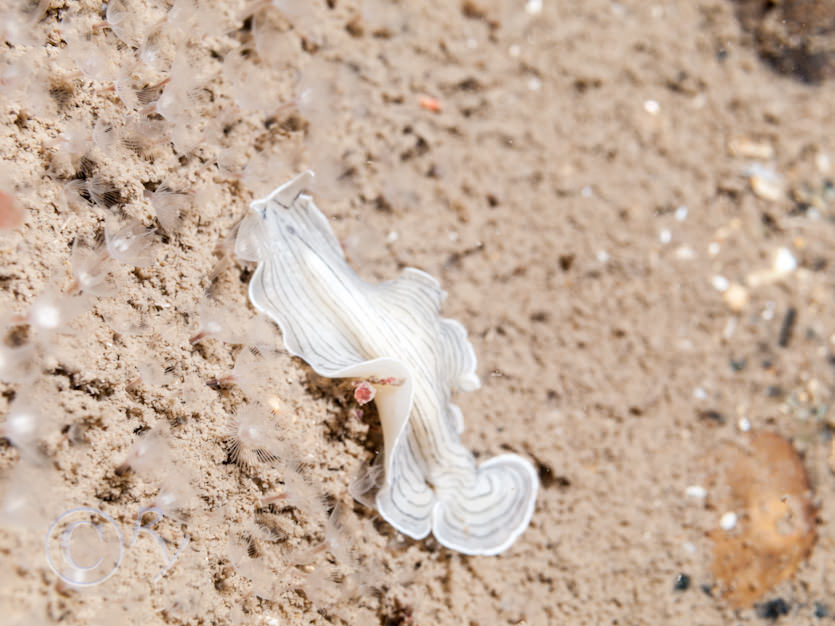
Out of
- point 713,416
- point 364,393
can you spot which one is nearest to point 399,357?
point 364,393

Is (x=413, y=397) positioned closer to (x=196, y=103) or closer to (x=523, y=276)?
(x=523, y=276)

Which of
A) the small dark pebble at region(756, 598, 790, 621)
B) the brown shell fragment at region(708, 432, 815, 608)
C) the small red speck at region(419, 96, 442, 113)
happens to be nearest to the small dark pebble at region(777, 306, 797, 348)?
the brown shell fragment at region(708, 432, 815, 608)

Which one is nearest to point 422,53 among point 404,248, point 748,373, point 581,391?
point 404,248

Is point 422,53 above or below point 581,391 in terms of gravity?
above

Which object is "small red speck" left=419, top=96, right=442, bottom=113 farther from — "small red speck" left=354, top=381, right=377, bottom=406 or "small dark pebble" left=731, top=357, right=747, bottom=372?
"small dark pebble" left=731, top=357, right=747, bottom=372

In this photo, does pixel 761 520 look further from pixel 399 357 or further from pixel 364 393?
pixel 364 393

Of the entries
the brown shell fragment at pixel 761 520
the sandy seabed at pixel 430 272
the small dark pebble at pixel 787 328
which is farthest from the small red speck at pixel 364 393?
the small dark pebble at pixel 787 328
